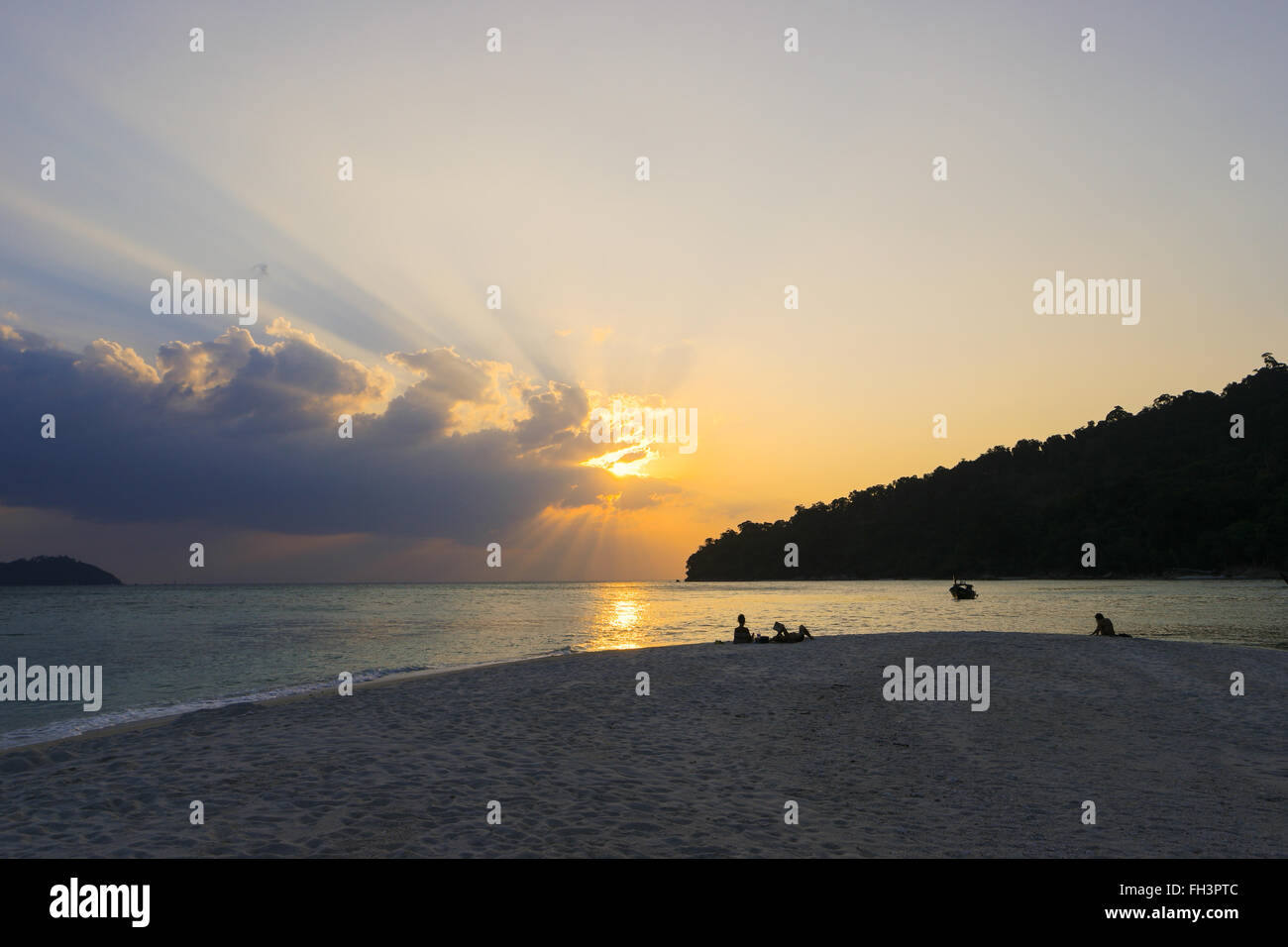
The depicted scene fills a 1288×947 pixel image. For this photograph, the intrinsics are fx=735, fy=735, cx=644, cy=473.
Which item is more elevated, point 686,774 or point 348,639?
point 686,774

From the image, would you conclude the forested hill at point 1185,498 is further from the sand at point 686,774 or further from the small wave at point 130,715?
the small wave at point 130,715

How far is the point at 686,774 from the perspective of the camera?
11844 mm

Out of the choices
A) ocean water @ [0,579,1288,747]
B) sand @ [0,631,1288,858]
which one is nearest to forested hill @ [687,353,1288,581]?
ocean water @ [0,579,1288,747]

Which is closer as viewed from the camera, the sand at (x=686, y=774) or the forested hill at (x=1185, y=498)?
the sand at (x=686, y=774)

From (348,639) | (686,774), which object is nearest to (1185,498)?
(348,639)

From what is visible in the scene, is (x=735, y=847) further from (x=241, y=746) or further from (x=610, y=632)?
(x=610, y=632)

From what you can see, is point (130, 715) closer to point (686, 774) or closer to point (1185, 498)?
point (686, 774)

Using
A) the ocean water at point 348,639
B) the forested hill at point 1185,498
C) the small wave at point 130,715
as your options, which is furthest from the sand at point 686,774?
the forested hill at point 1185,498

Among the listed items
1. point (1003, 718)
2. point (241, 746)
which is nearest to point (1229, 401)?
point (1003, 718)

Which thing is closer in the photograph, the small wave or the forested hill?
the small wave

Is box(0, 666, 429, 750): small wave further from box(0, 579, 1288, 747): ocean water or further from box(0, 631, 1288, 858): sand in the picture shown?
box(0, 631, 1288, 858): sand

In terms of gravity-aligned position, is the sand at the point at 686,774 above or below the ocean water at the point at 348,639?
above

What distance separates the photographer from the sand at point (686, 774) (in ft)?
28.5

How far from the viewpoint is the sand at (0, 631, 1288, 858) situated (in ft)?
28.5
